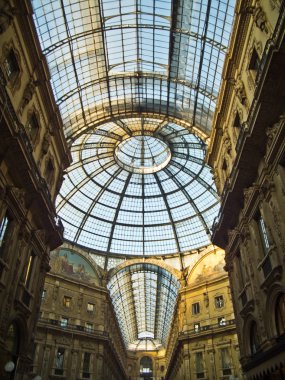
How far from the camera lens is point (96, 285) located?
157ft

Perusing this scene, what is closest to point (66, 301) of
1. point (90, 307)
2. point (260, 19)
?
point (90, 307)

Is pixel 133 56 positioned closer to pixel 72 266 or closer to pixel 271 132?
pixel 271 132

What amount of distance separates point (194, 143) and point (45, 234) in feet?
85.8

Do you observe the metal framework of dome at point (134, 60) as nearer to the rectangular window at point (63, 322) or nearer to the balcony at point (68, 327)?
the balcony at point (68, 327)

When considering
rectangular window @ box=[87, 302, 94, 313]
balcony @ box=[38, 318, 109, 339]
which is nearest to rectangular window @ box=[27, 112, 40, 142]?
balcony @ box=[38, 318, 109, 339]

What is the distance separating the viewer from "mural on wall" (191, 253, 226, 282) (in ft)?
153

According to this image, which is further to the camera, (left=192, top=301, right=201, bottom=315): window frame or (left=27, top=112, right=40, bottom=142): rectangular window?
(left=192, top=301, right=201, bottom=315): window frame

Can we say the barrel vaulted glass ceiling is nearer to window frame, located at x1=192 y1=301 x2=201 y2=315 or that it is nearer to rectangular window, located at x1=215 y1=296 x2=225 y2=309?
rectangular window, located at x1=215 y1=296 x2=225 y2=309

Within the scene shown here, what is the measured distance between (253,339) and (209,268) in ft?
85.5

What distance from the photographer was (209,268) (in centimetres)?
4819

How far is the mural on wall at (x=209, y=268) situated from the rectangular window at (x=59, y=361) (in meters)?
20.1

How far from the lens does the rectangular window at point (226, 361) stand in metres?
38.2

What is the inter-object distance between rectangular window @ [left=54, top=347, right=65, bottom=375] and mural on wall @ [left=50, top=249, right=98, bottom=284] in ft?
29.6

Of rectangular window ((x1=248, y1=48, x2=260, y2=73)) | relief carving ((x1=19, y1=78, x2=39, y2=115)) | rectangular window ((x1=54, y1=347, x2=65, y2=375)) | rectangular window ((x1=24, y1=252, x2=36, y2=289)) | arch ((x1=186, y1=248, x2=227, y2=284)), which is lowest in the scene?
rectangular window ((x1=54, y1=347, x2=65, y2=375))
